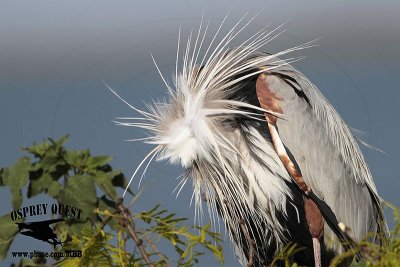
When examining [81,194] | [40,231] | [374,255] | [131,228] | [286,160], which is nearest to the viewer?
[374,255]

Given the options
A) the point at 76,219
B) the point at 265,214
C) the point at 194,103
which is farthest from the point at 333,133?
the point at 76,219

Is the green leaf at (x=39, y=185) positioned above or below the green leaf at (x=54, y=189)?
above

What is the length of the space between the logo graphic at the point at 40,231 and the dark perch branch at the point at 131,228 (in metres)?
0.72

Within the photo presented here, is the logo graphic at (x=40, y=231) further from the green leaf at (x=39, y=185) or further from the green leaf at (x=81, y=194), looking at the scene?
the green leaf at (x=39, y=185)

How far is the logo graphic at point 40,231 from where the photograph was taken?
2.15 m

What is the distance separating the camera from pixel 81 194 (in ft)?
8.09

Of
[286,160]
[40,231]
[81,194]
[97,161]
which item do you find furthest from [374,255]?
[286,160]

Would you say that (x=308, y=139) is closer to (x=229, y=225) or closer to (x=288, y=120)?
(x=288, y=120)

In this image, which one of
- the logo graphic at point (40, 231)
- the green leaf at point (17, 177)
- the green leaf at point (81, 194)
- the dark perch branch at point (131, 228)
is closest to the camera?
the dark perch branch at point (131, 228)

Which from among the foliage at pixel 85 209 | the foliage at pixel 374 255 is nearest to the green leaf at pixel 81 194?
the foliage at pixel 85 209

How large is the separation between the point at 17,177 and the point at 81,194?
0.30 meters

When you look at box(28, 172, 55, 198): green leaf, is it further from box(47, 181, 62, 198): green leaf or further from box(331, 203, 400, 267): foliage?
box(331, 203, 400, 267): foliage

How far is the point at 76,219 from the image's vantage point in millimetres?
2447

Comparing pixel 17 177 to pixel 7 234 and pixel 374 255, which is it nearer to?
pixel 7 234
